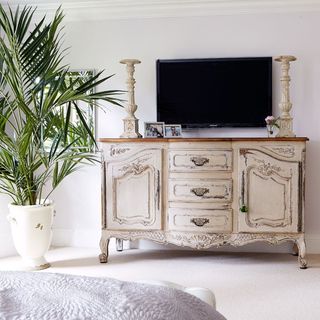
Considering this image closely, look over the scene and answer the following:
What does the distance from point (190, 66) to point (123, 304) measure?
10.5ft

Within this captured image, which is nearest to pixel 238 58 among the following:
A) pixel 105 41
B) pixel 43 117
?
pixel 105 41

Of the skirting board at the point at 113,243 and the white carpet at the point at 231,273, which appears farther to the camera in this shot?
Result: the skirting board at the point at 113,243

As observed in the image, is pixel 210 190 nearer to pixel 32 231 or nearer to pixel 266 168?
pixel 266 168

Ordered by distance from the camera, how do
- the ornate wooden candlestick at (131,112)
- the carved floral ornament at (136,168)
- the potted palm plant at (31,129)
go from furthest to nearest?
the ornate wooden candlestick at (131,112) < the carved floral ornament at (136,168) < the potted palm plant at (31,129)

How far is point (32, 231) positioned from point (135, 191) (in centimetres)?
86

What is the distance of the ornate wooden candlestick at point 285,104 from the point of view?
3.50m

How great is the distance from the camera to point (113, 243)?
4.02 meters

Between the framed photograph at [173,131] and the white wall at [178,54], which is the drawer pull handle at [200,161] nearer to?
the framed photograph at [173,131]

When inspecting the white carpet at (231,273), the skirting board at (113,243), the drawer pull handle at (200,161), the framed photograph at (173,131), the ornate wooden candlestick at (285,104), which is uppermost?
the ornate wooden candlestick at (285,104)

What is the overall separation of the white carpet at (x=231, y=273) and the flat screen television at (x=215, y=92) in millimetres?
1183

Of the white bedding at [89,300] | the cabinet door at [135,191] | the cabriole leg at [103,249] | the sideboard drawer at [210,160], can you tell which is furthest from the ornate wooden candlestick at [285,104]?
the white bedding at [89,300]

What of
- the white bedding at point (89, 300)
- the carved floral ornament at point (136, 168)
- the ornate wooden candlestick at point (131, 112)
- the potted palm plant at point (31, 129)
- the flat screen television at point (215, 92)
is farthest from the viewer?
the flat screen television at point (215, 92)

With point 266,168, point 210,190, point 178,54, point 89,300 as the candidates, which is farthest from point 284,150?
point 89,300

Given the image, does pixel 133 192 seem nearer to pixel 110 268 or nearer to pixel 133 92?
pixel 110 268
